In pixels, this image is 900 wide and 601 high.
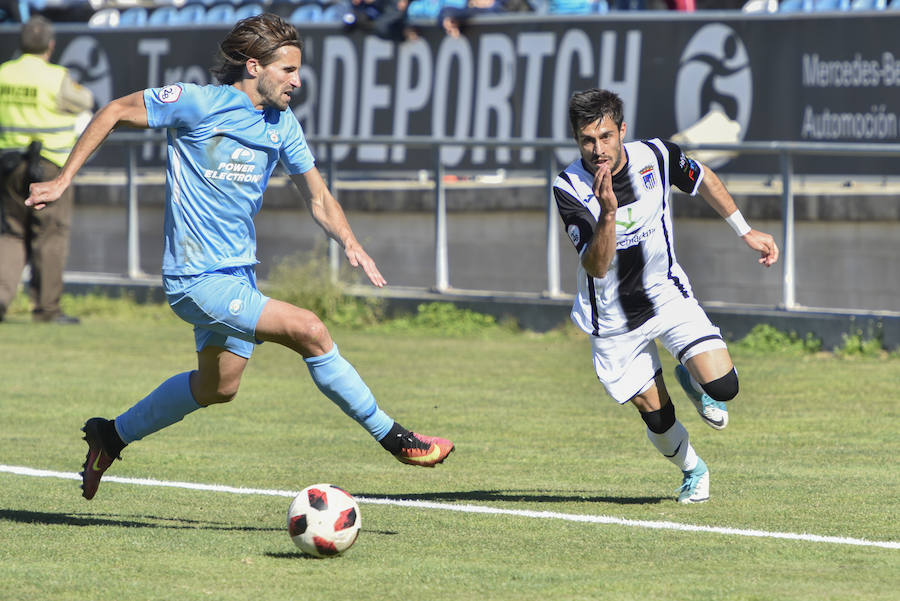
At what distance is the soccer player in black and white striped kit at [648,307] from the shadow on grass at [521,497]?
282 mm

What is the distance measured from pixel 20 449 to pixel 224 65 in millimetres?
3272

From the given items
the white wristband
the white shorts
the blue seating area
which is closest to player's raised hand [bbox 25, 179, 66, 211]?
the white shorts

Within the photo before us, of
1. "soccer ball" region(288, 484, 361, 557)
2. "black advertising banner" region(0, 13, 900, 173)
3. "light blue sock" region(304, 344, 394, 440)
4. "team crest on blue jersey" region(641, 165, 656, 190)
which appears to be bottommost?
"soccer ball" region(288, 484, 361, 557)

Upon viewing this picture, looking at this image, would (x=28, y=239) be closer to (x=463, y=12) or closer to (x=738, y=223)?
(x=463, y=12)

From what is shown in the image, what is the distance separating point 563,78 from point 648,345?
11122mm

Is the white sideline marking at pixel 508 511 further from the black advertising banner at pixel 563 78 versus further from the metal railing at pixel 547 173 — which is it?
the black advertising banner at pixel 563 78

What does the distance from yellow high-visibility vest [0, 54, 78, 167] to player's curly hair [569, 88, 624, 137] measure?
8632 millimetres

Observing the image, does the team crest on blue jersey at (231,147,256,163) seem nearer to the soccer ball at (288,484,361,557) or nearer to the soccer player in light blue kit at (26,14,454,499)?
the soccer player in light blue kit at (26,14,454,499)

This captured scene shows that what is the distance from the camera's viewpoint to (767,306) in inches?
541

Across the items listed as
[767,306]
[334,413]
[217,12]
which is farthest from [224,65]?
[217,12]

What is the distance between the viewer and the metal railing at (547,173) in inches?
533

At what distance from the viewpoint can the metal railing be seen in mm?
13547

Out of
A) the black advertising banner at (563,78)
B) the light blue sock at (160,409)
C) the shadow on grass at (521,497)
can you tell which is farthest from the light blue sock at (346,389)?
the black advertising banner at (563,78)

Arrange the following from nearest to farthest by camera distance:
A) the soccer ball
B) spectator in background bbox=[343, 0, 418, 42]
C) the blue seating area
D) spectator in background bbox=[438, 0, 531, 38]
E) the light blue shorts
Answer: the soccer ball → the light blue shorts → the blue seating area → spectator in background bbox=[438, 0, 531, 38] → spectator in background bbox=[343, 0, 418, 42]
